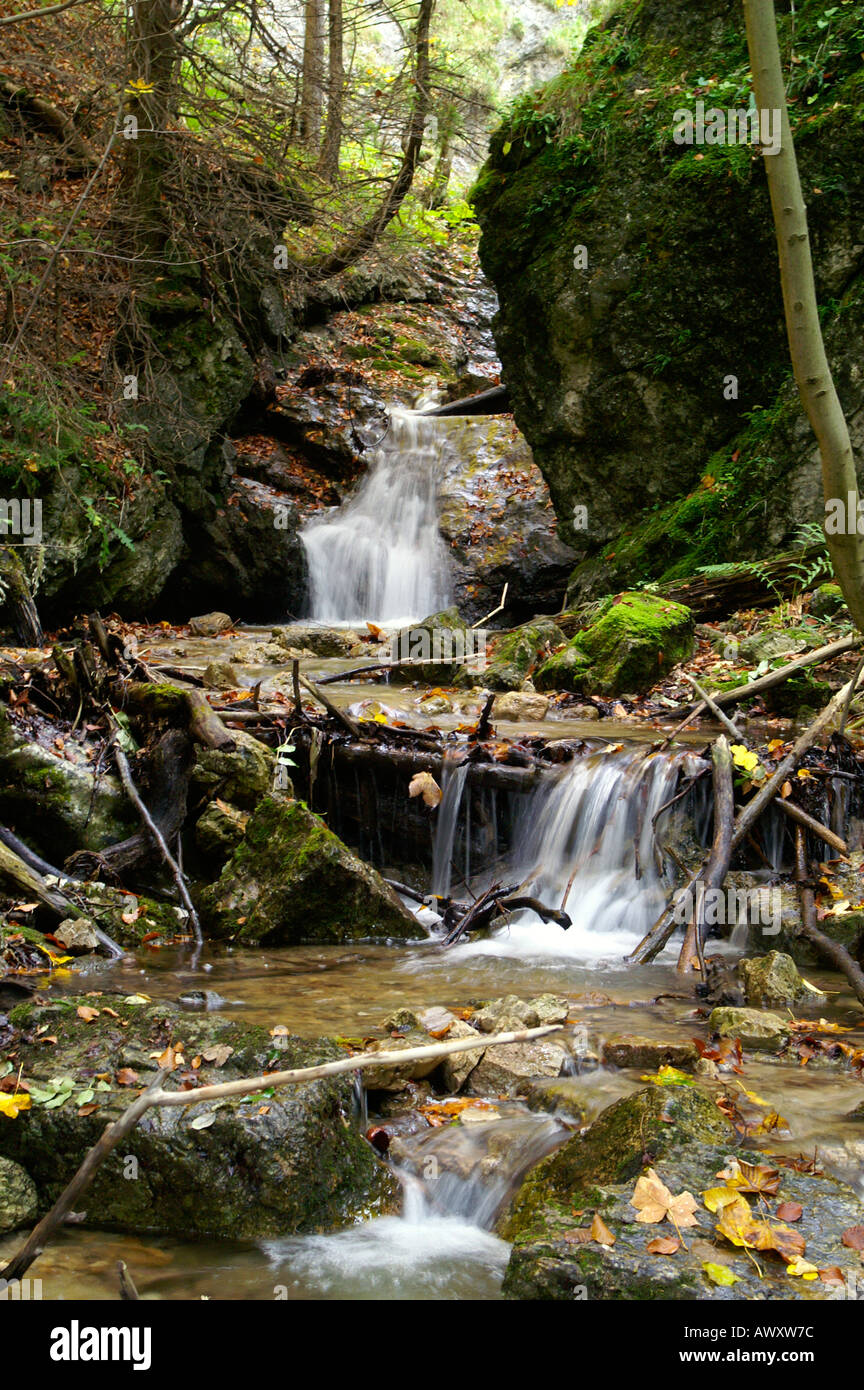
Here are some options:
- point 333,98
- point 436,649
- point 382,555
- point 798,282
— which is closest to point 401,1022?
point 798,282

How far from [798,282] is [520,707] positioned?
547 cm

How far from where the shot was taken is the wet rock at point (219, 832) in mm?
6012

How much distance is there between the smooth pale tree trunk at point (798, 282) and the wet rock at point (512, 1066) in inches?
89.6

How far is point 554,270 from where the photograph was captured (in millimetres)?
11438

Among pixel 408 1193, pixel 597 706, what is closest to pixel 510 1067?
pixel 408 1193

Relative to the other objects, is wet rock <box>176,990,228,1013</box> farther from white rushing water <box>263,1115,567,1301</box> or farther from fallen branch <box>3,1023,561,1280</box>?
fallen branch <box>3,1023,561,1280</box>

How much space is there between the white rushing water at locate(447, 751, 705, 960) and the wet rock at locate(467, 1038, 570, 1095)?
156 cm

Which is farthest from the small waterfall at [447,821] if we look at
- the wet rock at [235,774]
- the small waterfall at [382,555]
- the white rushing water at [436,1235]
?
the small waterfall at [382,555]

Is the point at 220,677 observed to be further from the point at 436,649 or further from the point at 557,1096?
the point at 557,1096

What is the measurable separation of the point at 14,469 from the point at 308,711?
186 inches

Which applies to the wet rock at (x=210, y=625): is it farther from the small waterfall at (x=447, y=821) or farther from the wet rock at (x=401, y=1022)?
the wet rock at (x=401, y=1022)

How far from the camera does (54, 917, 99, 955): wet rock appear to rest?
4.80 m
